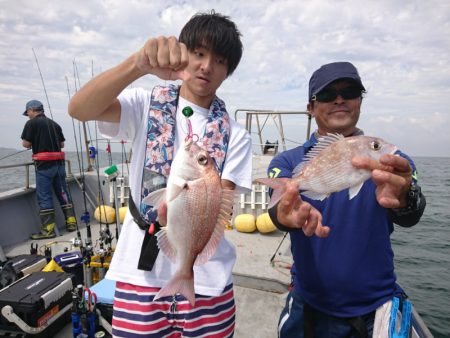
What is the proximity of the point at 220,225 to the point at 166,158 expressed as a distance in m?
0.60

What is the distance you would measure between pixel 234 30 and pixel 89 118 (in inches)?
48.6

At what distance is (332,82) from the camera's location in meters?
2.45

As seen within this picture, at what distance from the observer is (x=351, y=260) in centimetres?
232

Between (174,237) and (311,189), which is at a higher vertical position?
(311,189)

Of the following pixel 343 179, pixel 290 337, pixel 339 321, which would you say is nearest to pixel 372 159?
pixel 343 179

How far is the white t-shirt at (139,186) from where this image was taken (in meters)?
2.06

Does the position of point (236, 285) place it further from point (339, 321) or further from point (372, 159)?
point (372, 159)

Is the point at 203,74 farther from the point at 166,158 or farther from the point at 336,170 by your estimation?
the point at 336,170

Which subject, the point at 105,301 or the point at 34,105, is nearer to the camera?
the point at 105,301

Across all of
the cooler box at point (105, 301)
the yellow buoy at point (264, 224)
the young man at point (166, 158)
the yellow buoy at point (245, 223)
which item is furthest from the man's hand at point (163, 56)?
the yellow buoy at point (245, 223)

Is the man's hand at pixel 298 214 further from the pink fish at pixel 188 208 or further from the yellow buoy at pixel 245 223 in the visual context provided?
the yellow buoy at pixel 245 223

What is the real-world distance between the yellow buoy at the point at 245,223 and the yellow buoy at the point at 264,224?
15 centimetres

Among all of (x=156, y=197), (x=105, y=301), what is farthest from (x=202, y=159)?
(x=105, y=301)

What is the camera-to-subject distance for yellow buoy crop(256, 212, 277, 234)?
7.32 meters
